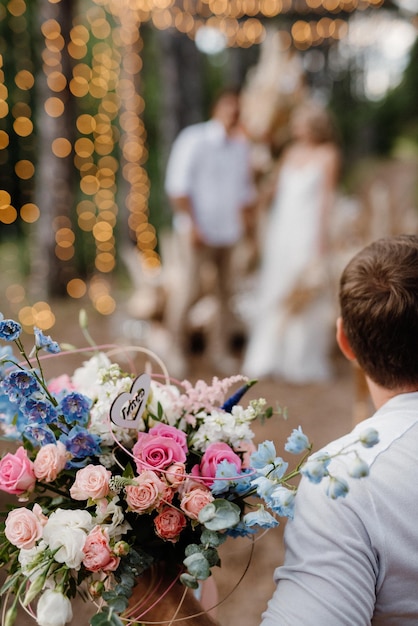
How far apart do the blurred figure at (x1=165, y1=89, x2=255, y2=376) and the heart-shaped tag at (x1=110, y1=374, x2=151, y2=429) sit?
4.16m

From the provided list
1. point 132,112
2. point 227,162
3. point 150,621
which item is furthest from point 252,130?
point 150,621

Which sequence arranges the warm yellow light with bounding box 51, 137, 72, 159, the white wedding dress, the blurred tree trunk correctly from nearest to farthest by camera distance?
1. the white wedding dress
2. the blurred tree trunk
3. the warm yellow light with bounding box 51, 137, 72, 159

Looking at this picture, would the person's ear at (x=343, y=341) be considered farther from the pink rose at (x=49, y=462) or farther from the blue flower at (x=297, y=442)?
the pink rose at (x=49, y=462)

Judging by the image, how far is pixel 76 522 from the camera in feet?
3.33

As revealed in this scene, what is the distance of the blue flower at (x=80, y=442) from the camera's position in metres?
1.08

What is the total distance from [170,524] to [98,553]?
0.12 meters

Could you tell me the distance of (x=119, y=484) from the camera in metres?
1.03

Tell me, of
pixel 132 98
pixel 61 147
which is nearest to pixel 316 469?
pixel 61 147

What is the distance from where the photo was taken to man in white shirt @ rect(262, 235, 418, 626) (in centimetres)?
93

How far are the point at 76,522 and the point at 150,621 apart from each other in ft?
0.84

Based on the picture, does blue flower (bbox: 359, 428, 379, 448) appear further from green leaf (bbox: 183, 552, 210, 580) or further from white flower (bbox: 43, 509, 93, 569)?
white flower (bbox: 43, 509, 93, 569)

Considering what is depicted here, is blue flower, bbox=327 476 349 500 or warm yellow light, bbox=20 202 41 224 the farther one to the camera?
warm yellow light, bbox=20 202 41 224

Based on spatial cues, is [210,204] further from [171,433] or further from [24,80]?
[24,80]

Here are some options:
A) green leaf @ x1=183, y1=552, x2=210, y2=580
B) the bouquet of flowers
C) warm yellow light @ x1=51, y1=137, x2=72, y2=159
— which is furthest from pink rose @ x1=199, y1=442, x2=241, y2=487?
warm yellow light @ x1=51, y1=137, x2=72, y2=159
